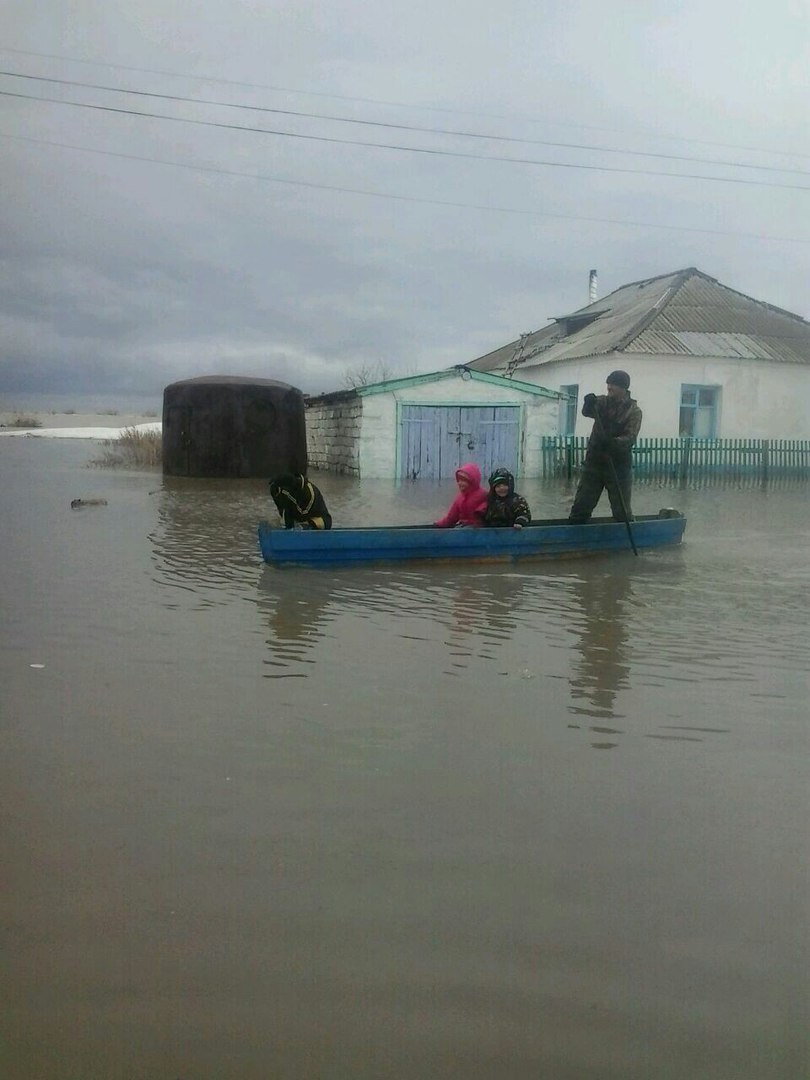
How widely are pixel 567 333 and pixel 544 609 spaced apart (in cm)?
2611

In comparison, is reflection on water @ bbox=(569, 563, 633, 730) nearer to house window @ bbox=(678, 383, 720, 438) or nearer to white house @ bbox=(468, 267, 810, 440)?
white house @ bbox=(468, 267, 810, 440)

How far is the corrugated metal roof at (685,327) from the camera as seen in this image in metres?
26.4

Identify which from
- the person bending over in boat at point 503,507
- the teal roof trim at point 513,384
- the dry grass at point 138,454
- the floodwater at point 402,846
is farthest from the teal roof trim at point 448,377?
the floodwater at point 402,846

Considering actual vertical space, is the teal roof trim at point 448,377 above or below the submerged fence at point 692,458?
above

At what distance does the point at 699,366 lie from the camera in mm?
26484

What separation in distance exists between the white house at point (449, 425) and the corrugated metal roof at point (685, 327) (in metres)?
2.80

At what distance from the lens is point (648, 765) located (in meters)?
4.52

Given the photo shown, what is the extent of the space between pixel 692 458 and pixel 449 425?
5801 mm

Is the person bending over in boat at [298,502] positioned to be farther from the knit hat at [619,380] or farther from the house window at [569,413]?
the house window at [569,413]

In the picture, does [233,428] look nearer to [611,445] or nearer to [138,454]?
[138,454]

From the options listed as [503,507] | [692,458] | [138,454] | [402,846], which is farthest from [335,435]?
[402,846]

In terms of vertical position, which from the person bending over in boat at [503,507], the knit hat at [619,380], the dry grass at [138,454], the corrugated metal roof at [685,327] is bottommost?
the person bending over in boat at [503,507]

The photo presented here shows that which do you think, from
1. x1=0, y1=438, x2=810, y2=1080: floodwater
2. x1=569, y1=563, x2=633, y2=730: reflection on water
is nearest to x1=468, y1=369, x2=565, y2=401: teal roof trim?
x1=569, y1=563, x2=633, y2=730: reflection on water

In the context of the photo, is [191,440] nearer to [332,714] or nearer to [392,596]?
[392,596]
